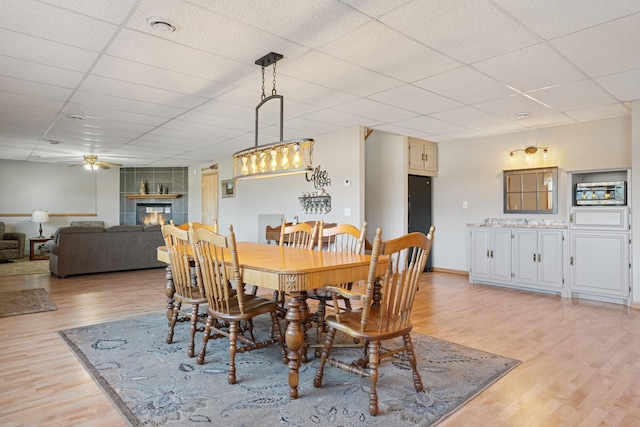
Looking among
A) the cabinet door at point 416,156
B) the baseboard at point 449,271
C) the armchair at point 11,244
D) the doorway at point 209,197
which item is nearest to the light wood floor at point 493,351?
the baseboard at point 449,271

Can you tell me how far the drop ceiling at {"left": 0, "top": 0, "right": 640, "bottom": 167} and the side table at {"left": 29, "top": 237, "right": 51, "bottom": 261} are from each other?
4.04 meters

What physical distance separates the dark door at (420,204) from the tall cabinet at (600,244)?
2334mm

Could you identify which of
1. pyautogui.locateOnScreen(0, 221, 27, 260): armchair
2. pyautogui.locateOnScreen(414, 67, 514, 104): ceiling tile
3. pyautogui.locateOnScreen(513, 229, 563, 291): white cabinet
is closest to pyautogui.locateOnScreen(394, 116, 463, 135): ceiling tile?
pyautogui.locateOnScreen(414, 67, 514, 104): ceiling tile

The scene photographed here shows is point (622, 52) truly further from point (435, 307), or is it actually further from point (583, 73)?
point (435, 307)

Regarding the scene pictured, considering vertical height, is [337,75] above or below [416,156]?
above

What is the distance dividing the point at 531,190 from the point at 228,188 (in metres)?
6.07

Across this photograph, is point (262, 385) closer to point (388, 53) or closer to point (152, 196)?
point (388, 53)

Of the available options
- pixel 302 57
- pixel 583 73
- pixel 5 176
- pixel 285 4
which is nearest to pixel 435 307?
pixel 583 73

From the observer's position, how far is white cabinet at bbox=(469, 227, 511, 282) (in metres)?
5.55

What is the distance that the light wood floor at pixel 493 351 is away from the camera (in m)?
2.06

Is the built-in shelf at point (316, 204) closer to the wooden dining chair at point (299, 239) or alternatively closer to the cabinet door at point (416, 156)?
the cabinet door at point (416, 156)

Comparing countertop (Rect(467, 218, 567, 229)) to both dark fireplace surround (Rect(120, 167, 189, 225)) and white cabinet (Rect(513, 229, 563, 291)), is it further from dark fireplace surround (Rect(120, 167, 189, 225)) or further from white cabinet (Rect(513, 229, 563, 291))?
dark fireplace surround (Rect(120, 167, 189, 225))

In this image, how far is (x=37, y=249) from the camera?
9.35 metres

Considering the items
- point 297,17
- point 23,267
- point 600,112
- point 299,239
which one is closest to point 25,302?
point 299,239
